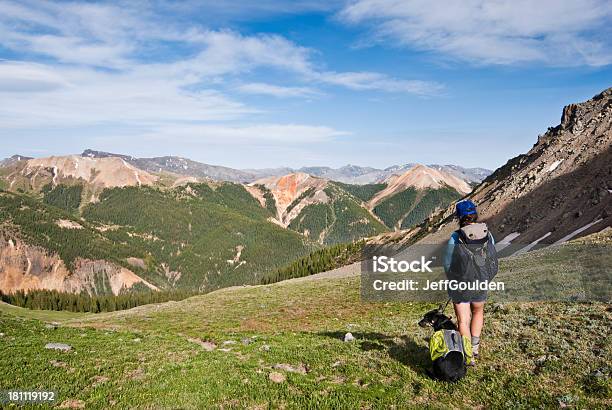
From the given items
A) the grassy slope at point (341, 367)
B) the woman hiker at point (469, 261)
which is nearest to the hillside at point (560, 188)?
the grassy slope at point (341, 367)

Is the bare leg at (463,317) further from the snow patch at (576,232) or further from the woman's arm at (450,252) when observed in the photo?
the snow patch at (576,232)

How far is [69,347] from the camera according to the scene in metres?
19.7

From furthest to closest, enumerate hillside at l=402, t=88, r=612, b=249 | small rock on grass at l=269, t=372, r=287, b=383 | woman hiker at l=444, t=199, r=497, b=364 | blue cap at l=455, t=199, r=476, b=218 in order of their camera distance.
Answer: hillside at l=402, t=88, r=612, b=249 → small rock on grass at l=269, t=372, r=287, b=383 → blue cap at l=455, t=199, r=476, b=218 → woman hiker at l=444, t=199, r=497, b=364

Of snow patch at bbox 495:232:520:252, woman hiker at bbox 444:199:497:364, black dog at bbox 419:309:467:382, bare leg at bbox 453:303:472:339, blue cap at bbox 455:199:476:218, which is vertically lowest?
snow patch at bbox 495:232:520:252

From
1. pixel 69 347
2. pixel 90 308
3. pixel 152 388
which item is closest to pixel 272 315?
pixel 69 347

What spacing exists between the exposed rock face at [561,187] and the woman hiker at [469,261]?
51.7 m

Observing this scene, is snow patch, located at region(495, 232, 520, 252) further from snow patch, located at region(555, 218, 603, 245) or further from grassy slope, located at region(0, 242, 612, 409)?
grassy slope, located at region(0, 242, 612, 409)

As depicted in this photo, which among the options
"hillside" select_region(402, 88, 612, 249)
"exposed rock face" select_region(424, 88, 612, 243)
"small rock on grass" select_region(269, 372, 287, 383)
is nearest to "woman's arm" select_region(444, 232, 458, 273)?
"small rock on grass" select_region(269, 372, 287, 383)

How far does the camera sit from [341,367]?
47.4 ft

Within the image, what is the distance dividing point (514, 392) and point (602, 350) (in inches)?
176

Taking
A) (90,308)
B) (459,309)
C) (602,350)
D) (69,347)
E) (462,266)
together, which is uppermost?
(462,266)

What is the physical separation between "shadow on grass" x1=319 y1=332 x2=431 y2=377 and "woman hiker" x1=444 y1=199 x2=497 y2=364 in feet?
6.78

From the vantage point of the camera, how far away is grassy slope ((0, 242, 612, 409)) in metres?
11.3

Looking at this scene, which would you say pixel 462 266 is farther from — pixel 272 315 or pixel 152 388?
pixel 272 315
